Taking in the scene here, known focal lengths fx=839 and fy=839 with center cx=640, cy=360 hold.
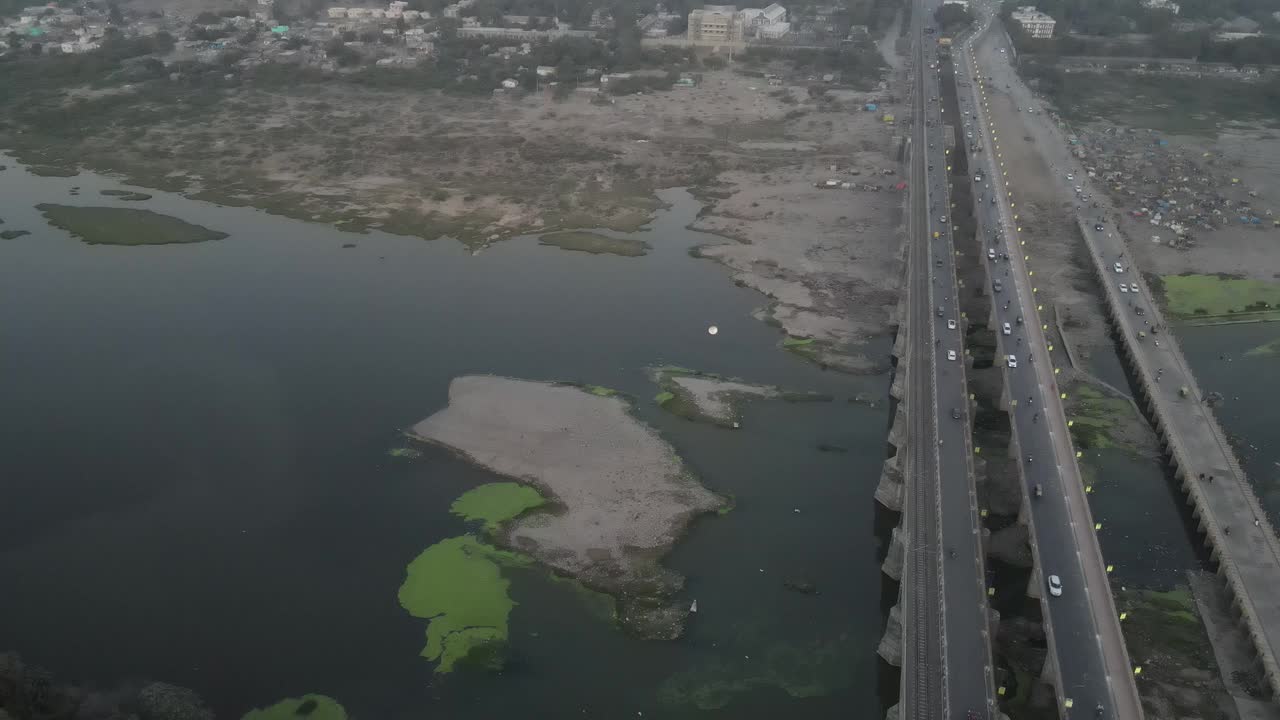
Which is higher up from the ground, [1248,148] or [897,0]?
[897,0]

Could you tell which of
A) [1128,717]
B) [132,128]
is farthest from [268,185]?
[1128,717]

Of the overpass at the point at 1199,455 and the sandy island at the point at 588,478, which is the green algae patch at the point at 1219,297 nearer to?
the overpass at the point at 1199,455

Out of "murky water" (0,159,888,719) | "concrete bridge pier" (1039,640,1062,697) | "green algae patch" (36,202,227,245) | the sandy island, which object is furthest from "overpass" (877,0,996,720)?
"green algae patch" (36,202,227,245)

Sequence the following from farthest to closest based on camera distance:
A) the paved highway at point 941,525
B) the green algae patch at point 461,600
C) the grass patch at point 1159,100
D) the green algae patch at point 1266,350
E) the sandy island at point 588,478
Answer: the grass patch at point 1159,100 → the green algae patch at point 1266,350 → the sandy island at point 588,478 → the green algae patch at point 461,600 → the paved highway at point 941,525

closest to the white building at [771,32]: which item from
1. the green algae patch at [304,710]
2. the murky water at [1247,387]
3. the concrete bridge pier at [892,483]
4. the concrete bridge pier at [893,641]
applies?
the murky water at [1247,387]

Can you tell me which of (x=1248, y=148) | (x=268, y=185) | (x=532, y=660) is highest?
(x=1248, y=148)

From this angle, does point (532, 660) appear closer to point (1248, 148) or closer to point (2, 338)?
point (2, 338)
